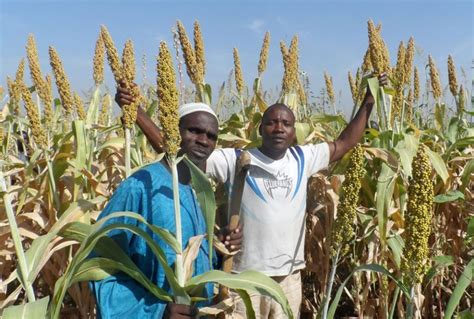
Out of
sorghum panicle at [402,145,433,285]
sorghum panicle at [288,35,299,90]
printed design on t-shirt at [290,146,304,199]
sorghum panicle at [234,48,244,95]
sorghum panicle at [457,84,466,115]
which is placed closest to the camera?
sorghum panicle at [402,145,433,285]

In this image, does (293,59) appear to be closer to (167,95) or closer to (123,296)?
(167,95)

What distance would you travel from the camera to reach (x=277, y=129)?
2467mm

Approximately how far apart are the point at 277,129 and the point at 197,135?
690 millimetres

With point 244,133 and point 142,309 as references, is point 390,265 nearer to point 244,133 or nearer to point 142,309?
point 244,133

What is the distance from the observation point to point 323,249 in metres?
2.86

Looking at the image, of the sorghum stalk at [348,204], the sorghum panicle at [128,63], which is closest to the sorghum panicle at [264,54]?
the sorghum panicle at [128,63]

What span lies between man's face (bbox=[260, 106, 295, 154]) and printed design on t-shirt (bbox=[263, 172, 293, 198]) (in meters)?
0.14

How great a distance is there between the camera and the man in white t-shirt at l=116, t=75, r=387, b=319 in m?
2.43

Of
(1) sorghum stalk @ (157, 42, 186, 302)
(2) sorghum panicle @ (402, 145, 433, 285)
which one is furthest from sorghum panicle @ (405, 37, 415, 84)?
(1) sorghum stalk @ (157, 42, 186, 302)

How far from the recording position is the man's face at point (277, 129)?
2473mm

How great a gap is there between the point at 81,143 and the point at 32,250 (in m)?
1.01

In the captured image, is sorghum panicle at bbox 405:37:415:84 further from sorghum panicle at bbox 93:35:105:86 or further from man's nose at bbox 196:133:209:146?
sorghum panicle at bbox 93:35:105:86

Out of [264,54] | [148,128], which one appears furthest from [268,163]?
[264,54]

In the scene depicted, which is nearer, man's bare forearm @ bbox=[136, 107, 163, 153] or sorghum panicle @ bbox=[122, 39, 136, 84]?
sorghum panicle @ bbox=[122, 39, 136, 84]
